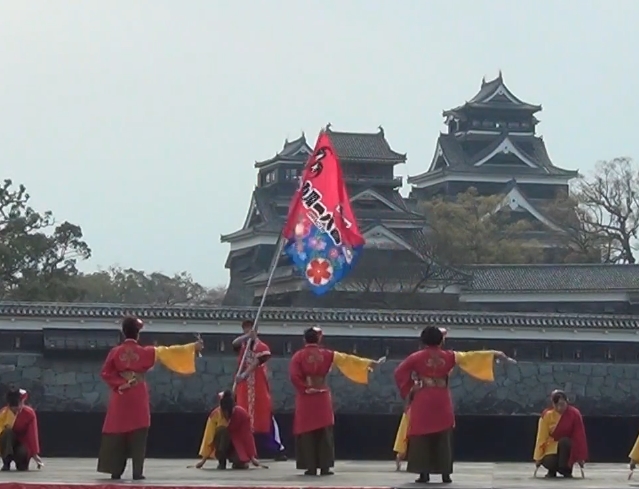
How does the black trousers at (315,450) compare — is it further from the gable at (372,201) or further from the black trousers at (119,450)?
the gable at (372,201)

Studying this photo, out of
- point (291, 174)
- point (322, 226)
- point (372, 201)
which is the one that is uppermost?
point (291, 174)

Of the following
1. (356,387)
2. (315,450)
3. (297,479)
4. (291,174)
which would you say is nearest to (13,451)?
(315,450)

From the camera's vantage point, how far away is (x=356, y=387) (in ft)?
87.1

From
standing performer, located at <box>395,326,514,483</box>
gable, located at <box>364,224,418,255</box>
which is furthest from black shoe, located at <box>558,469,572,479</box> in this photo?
gable, located at <box>364,224,418,255</box>

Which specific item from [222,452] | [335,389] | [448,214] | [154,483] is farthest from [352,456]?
[448,214]

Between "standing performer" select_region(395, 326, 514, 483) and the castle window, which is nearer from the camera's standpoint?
"standing performer" select_region(395, 326, 514, 483)

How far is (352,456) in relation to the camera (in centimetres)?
2267

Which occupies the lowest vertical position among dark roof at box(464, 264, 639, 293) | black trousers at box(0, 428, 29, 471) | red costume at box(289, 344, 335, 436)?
black trousers at box(0, 428, 29, 471)

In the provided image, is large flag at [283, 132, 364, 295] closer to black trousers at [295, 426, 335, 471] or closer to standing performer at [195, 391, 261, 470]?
standing performer at [195, 391, 261, 470]

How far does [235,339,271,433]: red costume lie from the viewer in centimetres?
1345

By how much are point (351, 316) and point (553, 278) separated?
14322mm

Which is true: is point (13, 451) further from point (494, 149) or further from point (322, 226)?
point (494, 149)

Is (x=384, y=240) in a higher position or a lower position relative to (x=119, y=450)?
higher

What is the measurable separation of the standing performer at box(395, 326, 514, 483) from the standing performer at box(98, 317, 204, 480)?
6.37ft
